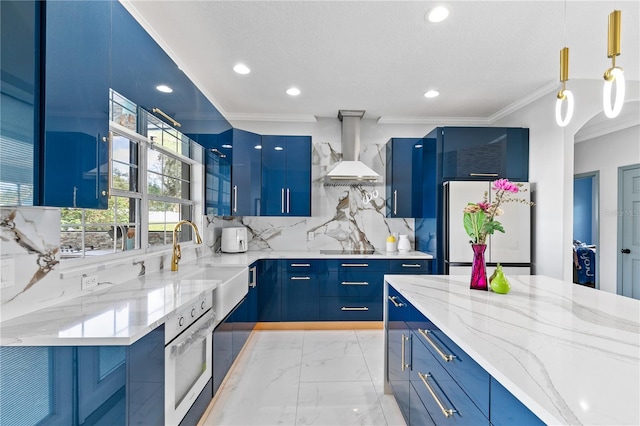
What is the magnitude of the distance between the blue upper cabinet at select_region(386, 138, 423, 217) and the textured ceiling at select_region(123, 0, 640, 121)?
55 centimetres

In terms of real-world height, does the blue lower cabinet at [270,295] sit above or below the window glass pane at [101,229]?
below

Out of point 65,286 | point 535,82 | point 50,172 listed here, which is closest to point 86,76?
point 50,172

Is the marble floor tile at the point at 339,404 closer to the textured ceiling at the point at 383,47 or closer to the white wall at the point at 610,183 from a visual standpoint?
the textured ceiling at the point at 383,47

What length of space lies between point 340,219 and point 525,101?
2.51 metres

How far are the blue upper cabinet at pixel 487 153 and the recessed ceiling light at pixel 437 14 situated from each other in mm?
1544

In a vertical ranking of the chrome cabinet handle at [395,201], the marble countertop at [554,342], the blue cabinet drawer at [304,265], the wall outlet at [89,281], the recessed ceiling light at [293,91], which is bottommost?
the blue cabinet drawer at [304,265]

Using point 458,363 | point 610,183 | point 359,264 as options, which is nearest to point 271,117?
point 359,264

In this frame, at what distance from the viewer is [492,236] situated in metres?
3.20

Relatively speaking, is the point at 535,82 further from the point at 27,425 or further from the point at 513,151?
Answer: the point at 27,425

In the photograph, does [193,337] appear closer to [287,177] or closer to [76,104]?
[76,104]

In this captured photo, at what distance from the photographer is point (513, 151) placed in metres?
3.33

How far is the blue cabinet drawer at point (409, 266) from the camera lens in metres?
3.44

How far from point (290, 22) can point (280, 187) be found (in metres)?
1.95

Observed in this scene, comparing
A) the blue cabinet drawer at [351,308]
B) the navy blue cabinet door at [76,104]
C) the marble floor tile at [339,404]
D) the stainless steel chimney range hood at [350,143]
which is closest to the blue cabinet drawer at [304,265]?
the blue cabinet drawer at [351,308]
